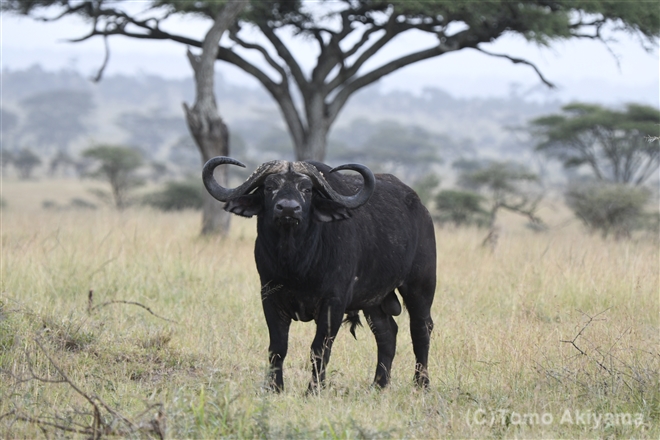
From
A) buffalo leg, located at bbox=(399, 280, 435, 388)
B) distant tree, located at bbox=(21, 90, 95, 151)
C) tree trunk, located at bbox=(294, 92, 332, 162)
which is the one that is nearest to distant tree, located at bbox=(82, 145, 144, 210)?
tree trunk, located at bbox=(294, 92, 332, 162)

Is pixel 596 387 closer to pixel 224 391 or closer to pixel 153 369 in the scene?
pixel 224 391

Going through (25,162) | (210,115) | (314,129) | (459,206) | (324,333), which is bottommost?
(25,162)

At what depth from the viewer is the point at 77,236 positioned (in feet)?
35.7

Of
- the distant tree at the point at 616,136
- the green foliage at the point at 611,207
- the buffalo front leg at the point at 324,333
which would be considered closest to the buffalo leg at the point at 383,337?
the buffalo front leg at the point at 324,333

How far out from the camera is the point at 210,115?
12109 millimetres

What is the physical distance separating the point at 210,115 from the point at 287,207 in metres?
7.85

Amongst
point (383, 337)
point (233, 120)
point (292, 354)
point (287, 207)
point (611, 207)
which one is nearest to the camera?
point (287, 207)

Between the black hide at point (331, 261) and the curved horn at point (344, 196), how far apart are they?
0.17 ft

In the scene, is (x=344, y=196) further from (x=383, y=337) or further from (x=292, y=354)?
(x=292, y=354)

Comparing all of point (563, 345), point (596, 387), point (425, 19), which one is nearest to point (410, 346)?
point (563, 345)

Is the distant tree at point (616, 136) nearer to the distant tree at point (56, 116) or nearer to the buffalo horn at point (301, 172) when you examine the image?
the buffalo horn at point (301, 172)

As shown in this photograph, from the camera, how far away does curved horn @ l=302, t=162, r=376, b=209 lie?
489 centimetres

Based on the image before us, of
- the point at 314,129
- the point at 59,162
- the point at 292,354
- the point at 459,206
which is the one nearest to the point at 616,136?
the point at 459,206

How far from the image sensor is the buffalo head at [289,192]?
188 inches
